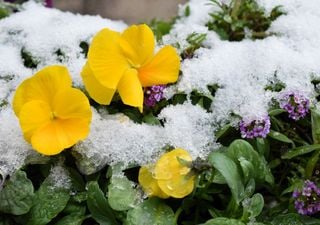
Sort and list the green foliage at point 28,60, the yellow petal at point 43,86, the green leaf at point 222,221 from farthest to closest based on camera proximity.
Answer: the green foliage at point 28,60
the yellow petal at point 43,86
the green leaf at point 222,221

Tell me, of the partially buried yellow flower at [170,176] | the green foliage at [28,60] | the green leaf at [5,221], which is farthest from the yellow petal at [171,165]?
the green foliage at [28,60]

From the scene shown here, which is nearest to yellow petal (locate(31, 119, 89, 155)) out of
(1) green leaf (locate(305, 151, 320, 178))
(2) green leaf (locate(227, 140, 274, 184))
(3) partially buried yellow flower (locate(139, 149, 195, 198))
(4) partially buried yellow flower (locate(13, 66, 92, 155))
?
(4) partially buried yellow flower (locate(13, 66, 92, 155))

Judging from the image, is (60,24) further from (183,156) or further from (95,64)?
(183,156)

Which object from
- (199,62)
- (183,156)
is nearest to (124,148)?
(183,156)

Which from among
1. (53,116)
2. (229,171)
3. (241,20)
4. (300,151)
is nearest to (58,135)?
(53,116)

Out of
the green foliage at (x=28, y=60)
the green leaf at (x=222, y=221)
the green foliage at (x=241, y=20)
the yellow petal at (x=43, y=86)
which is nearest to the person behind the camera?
the green leaf at (x=222, y=221)

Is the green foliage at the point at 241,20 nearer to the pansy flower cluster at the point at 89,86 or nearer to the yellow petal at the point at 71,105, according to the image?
the pansy flower cluster at the point at 89,86
